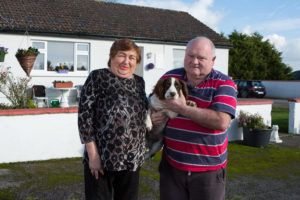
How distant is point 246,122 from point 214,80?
21.8ft

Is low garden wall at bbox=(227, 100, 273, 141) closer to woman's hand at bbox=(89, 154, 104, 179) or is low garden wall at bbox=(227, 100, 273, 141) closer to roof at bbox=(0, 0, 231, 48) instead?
woman's hand at bbox=(89, 154, 104, 179)

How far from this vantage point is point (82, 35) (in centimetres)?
1401

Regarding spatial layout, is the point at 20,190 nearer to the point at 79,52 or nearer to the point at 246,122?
the point at 246,122

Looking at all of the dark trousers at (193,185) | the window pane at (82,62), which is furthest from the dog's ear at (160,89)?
the window pane at (82,62)

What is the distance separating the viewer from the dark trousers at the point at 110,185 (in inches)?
99.5

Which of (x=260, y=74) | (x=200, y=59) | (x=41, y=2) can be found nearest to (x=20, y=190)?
(x=200, y=59)

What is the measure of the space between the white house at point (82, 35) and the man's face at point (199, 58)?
1143 cm

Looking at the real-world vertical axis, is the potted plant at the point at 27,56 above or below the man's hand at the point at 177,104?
above

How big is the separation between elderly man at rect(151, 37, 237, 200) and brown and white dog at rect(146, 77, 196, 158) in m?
0.08

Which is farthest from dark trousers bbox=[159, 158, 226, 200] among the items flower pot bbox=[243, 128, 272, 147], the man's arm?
flower pot bbox=[243, 128, 272, 147]

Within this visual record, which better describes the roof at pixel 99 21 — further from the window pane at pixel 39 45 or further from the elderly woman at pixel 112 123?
the elderly woman at pixel 112 123

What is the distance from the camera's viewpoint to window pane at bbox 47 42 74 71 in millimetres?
13625

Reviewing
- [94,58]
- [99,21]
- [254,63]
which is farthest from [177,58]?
[254,63]

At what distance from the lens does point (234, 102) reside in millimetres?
2434
